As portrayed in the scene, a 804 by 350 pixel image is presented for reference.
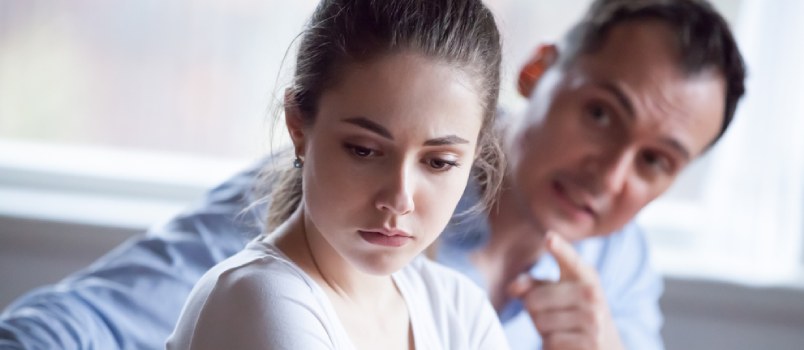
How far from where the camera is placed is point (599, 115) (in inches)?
52.0

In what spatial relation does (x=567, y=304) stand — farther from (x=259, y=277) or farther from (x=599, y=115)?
(x=259, y=277)

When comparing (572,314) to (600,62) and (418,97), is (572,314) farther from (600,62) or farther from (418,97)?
(418,97)

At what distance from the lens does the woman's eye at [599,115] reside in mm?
1310

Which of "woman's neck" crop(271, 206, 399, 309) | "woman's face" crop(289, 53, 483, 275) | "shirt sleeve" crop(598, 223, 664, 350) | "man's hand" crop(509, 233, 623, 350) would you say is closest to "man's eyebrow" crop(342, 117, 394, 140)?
"woman's face" crop(289, 53, 483, 275)

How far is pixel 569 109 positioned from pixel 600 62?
0.07m

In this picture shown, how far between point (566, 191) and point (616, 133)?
0.32ft

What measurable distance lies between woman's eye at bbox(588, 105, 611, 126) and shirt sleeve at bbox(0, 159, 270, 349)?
45cm

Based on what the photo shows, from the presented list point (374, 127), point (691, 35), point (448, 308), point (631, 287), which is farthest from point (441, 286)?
point (631, 287)

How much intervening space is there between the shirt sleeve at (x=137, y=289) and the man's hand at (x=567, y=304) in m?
0.34

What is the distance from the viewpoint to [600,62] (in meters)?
1.34

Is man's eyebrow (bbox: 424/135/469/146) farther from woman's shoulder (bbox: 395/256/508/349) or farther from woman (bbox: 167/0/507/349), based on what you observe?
woman's shoulder (bbox: 395/256/508/349)

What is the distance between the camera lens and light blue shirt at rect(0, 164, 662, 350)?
1051mm

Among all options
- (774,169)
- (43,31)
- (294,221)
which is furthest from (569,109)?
(43,31)

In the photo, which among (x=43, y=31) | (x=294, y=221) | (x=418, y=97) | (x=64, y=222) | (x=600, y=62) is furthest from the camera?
(x=43, y=31)
